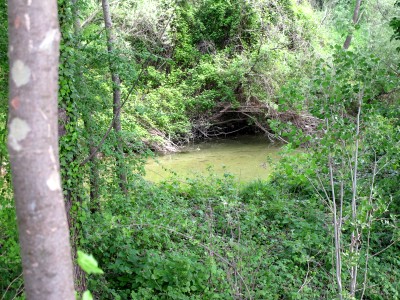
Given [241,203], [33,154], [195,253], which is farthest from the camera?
[241,203]

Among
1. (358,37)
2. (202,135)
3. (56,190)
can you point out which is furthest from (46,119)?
(358,37)

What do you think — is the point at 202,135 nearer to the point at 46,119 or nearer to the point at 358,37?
the point at 358,37

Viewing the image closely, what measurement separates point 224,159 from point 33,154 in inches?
551

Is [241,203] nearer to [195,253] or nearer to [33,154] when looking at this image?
[195,253]

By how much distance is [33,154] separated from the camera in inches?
53.6

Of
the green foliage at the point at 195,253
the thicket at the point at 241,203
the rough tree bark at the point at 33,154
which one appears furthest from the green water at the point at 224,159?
the rough tree bark at the point at 33,154

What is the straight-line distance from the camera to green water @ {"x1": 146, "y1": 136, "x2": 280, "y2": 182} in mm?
13219

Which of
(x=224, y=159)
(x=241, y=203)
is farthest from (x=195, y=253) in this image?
(x=224, y=159)

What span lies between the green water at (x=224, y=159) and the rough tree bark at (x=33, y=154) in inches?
436

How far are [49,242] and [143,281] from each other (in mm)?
4056

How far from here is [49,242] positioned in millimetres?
1380

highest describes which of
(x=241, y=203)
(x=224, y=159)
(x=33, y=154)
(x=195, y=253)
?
(x=33, y=154)

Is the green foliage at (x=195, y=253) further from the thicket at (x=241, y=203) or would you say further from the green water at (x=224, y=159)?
the green water at (x=224, y=159)

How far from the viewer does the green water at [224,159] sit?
13.2 metres
